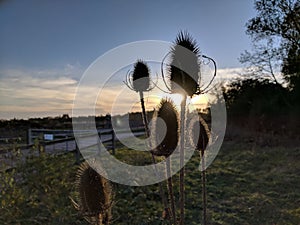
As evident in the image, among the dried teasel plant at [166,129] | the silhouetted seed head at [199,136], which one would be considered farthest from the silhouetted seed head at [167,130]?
the silhouetted seed head at [199,136]

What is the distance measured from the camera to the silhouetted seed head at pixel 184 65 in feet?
3.42

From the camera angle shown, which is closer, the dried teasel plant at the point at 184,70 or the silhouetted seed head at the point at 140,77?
the dried teasel plant at the point at 184,70

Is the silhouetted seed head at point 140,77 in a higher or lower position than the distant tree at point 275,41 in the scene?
lower

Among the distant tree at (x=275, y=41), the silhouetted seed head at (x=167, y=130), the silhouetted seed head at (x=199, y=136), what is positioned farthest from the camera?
the distant tree at (x=275, y=41)

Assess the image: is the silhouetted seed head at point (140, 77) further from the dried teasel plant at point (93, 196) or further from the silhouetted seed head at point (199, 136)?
the dried teasel plant at point (93, 196)

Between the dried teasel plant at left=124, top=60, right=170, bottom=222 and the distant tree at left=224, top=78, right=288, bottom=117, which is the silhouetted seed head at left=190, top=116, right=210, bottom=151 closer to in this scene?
the dried teasel plant at left=124, top=60, right=170, bottom=222

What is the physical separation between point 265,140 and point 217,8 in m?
7.42

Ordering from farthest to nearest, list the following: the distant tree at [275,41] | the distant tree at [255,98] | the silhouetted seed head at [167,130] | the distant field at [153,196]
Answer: the distant tree at [255,98] < the distant tree at [275,41] < the distant field at [153,196] < the silhouetted seed head at [167,130]

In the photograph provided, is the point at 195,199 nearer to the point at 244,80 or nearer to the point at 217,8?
the point at 217,8

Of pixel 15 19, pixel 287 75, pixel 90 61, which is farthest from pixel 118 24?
pixel 287 75

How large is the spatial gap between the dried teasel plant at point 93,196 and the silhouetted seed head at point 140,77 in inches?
16.3

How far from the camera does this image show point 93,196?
101 cm

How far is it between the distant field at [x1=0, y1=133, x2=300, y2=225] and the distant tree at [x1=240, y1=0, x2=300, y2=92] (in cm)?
402

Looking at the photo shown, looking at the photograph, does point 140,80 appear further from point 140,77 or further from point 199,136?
point 199,136
